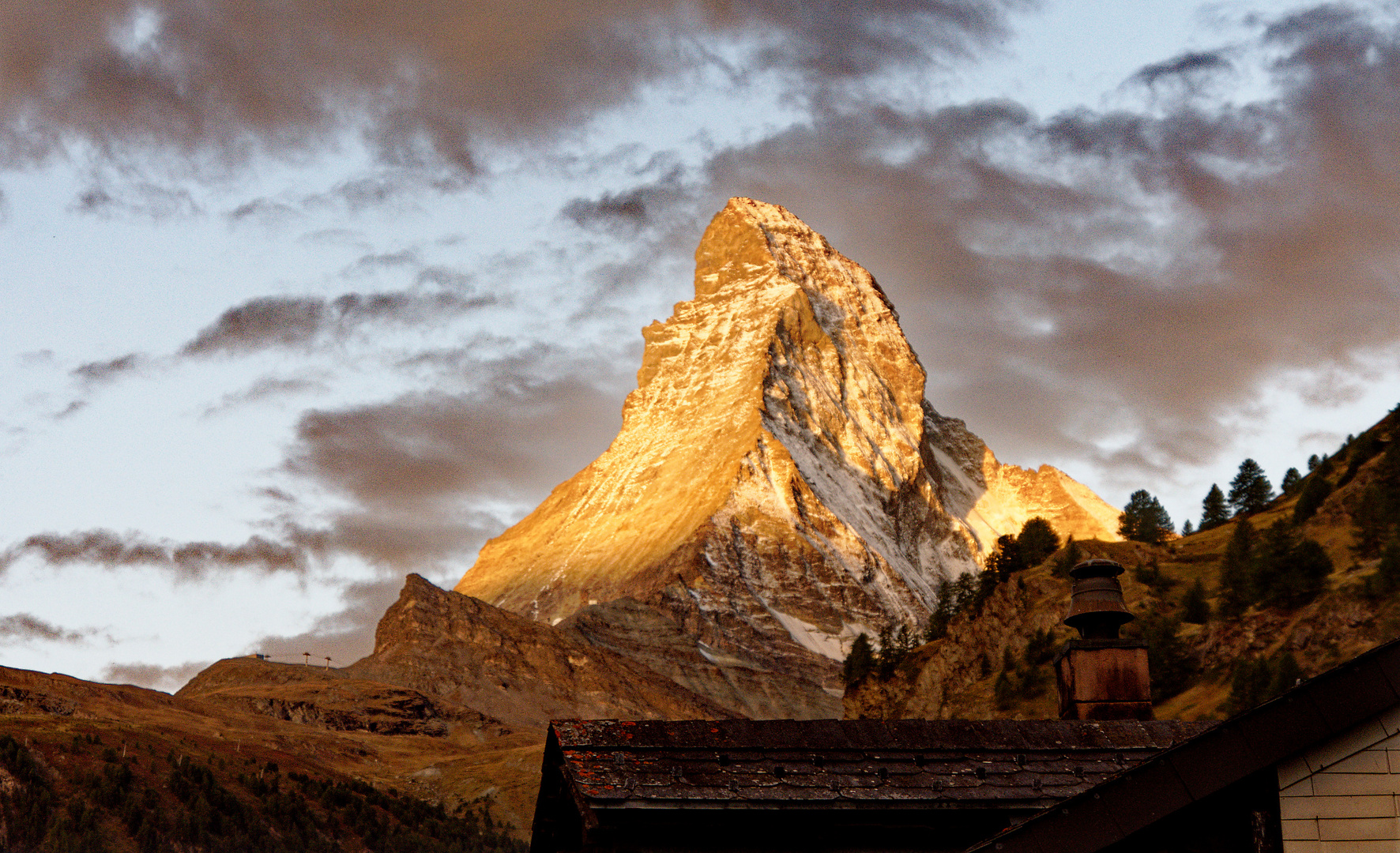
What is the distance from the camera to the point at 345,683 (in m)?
174

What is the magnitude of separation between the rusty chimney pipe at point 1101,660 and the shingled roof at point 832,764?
1.70 meters

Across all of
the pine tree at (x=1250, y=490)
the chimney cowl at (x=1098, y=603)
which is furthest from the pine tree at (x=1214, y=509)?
the chimney cowl at (x=1098, y=603)

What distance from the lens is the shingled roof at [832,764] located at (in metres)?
10.2

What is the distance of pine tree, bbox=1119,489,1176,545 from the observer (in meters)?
99.4

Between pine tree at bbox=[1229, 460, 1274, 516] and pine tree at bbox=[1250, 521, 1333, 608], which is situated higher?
pine tree at bbox=[1229, 460, 1274, 516]

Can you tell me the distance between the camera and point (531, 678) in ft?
619

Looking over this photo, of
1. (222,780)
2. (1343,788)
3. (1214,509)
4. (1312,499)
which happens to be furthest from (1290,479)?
(1343,788)

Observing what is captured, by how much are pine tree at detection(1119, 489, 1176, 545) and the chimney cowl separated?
268 ft

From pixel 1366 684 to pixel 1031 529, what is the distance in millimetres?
89251

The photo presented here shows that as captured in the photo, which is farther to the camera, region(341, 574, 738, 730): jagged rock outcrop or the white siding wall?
region(341, 574, 738, 730): jagged rock outcrop

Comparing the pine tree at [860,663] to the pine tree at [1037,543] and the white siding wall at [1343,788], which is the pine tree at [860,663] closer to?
the pine tree at [1037,543]

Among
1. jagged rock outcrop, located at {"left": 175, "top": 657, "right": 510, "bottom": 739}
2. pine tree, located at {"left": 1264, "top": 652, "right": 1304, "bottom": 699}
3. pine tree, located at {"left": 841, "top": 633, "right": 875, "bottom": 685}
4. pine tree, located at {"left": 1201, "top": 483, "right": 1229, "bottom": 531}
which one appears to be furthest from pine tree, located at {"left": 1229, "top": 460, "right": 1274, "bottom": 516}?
jagged rock outcrop, located at {"left": 175, "top": 657, "right": 510, "bottom": 739}

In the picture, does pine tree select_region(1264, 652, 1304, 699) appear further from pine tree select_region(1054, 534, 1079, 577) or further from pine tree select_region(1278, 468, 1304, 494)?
pine tree select_region(1278, 468, 1304, 494)

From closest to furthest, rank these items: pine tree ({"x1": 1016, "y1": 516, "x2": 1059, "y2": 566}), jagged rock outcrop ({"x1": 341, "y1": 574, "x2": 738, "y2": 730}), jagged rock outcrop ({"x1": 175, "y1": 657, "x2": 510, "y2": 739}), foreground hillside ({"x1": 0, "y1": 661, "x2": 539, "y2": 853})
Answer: foreground hillside ({"x1": 0, "y1": 661, "x2": 539, "y2": 853}), pine tree ({"x1": 1016, "y1": 516, "x2": 1059, "y2": 566}), jagged rock outcrop ({"x1": 175, "y1": 657, "x2": 510, "y2": 739}), jagged rock outcrop ({"x1": 341, "y1": 574, "x2": 738, "y2": 730})
